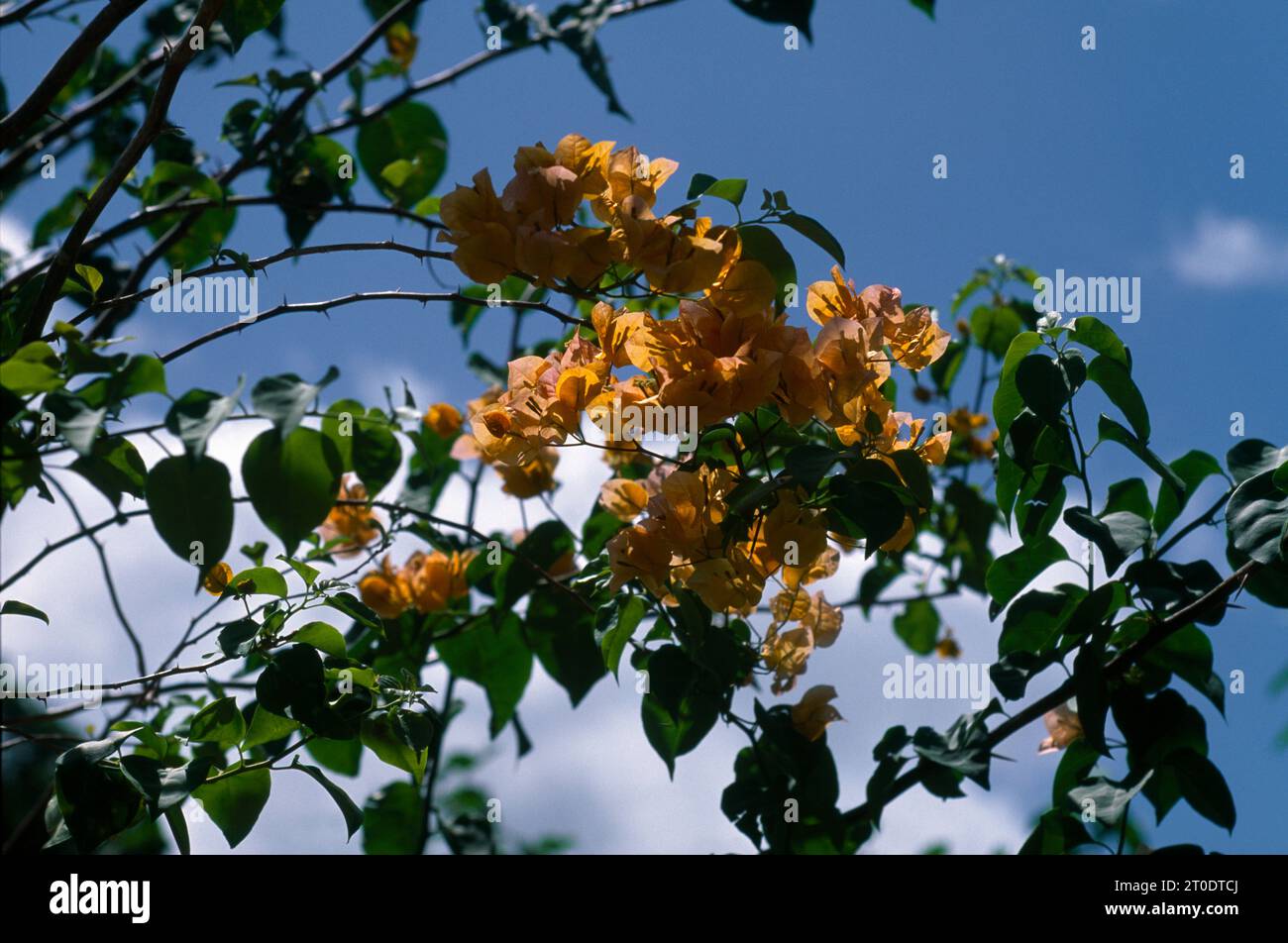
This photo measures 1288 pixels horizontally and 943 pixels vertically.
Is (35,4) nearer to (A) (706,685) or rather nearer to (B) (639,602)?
(B) (639,602)

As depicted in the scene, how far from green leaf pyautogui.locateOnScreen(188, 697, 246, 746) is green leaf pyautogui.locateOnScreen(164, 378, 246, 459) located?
1.18ft

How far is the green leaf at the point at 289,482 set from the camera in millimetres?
701

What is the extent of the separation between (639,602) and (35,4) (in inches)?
33.5

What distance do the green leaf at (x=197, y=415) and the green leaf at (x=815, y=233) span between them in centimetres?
47

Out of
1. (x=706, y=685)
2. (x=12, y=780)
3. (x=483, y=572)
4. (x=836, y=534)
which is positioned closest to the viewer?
(x=836, y=534)

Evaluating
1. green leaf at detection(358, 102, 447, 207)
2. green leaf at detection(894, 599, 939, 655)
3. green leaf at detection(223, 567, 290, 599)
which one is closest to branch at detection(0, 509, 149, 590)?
green leaf at detection(223, 567, 290, 599)

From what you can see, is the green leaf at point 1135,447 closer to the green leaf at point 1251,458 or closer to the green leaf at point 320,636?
the green leaf at point 1251,458

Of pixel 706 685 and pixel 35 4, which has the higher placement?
pixel 35 4

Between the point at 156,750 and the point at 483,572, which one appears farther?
the point at 483,572

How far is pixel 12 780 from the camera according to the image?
20.5 feet

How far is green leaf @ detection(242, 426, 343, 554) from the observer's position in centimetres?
70

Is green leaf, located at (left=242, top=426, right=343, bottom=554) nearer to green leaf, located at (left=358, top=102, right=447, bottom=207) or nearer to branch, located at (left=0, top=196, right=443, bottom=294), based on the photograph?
branch, located at (left=0, top=196, right=443, bottom=294)

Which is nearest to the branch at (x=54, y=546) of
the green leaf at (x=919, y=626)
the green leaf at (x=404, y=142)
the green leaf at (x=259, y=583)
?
the green leaf at (x=259, y=583)
